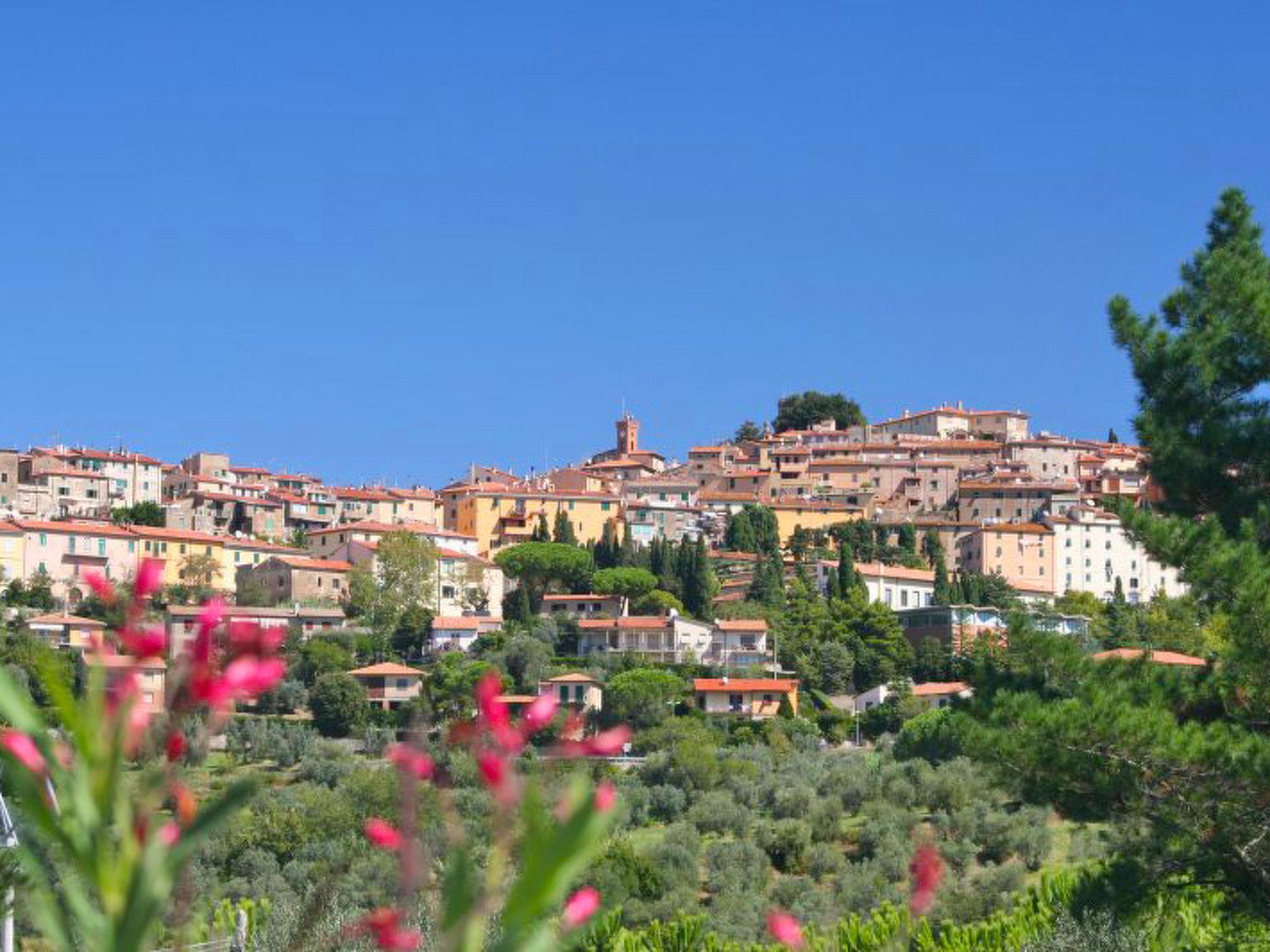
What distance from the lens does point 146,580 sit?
187 cm

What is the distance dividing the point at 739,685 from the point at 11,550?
95.7ft

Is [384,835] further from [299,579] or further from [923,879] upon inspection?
[299,579]

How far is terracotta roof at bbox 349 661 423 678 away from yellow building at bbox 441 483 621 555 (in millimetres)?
24609

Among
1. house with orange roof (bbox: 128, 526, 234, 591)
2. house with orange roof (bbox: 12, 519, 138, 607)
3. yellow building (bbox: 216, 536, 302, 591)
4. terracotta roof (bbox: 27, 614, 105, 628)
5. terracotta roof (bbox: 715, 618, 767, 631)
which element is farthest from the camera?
yellow building (bbox: 216, 536, 302, 591)

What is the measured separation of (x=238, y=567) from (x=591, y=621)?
1652 cm

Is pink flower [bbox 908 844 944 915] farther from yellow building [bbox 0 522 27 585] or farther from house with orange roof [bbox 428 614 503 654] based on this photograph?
yellow building [bbox 0 522 27 585]

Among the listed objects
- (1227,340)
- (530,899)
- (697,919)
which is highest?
(1227,340)

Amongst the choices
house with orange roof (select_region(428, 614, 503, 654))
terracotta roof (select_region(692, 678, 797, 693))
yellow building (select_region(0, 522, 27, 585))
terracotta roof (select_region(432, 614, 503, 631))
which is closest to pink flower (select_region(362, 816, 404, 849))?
terracotta roof (select_region(692, 678, 797, 693))

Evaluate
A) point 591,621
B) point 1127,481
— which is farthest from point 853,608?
point 1127,481

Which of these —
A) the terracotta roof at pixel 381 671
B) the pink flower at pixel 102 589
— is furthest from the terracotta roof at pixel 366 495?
the pink flower at pixel 102 589

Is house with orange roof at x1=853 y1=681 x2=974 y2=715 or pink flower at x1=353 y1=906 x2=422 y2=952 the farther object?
house with orange roof at x1=853 y1=681 x2=974 y2=715

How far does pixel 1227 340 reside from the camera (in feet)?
53.0

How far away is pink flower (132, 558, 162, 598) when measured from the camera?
187cm

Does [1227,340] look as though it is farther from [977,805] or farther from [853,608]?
[853,608]
